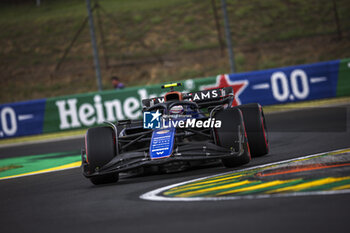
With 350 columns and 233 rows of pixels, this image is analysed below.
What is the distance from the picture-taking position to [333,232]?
4348mm

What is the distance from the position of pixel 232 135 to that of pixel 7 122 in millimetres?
14295

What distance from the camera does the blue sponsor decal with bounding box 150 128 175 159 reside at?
805 centimetres

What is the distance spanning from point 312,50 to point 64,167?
29233mm

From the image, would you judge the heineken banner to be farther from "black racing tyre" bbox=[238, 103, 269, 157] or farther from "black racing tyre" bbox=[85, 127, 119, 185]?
"black racing tyre" bbox=[85, 127, 119, 185]

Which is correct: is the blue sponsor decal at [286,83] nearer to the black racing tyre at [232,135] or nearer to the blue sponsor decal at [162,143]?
the black racing tyre at [232,135]

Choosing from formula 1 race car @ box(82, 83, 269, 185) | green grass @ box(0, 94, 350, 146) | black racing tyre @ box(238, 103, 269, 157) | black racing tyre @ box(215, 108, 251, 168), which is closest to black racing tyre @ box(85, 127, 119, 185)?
formula 1 race car @ box(82, 83, 269, 185)

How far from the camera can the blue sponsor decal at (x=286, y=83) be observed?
19.8m

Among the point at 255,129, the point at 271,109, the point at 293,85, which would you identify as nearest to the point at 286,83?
the point at 293,85

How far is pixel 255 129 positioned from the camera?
31.6ft

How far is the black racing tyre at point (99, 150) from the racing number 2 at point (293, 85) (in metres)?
11.9

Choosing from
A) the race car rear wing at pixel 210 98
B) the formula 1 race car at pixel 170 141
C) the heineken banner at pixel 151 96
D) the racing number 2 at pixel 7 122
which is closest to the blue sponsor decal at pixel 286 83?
the heineken banner at pixel 151 96

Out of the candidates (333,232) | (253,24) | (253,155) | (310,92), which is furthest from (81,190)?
(253,24)

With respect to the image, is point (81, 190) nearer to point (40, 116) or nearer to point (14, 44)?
point (40, 116)

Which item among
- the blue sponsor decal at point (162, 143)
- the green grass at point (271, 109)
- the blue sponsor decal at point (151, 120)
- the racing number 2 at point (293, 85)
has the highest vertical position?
the blue sponsor decal at point (151, 120)
